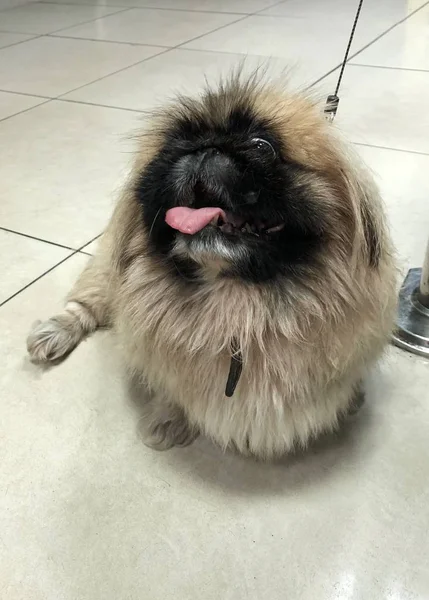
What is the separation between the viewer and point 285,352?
605mm

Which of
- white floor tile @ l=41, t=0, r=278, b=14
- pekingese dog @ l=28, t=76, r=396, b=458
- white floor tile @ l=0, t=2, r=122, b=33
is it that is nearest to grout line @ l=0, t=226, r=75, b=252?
pekingese dog @ l=28, t=76, r=396, b=458

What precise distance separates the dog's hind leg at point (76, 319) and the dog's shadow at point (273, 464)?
0.27 metres

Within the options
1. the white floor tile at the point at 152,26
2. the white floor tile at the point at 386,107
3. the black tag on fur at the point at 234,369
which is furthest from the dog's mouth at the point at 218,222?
the white floor tile at the point at 152,26

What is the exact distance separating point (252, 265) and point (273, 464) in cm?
30

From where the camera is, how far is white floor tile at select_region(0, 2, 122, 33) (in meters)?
2.69

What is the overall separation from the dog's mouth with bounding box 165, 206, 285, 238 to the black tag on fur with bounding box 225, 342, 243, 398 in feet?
0.42

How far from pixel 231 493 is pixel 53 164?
3.43 ft

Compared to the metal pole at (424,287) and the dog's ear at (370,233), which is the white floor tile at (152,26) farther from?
the dog's ear at (370,233)

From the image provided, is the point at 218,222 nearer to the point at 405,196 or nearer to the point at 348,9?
the point at 405,196

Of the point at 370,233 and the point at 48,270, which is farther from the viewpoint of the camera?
the point at 48,270

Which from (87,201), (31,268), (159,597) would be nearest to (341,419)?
(159,597)

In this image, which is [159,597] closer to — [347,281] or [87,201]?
[347,281]

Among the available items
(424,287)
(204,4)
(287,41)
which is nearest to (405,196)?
(424,287)

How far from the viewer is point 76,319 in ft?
3.05
